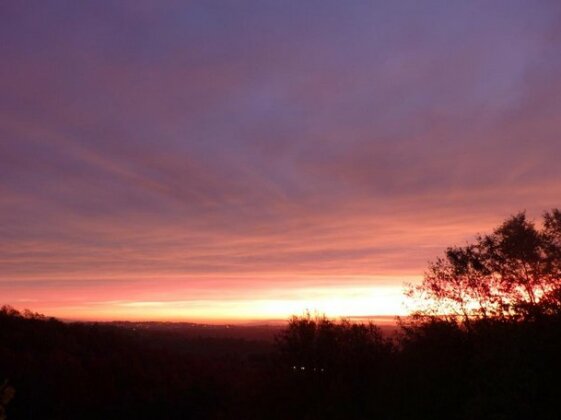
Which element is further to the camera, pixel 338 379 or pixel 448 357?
pixel 338 379

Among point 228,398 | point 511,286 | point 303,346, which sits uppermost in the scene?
point 511,286

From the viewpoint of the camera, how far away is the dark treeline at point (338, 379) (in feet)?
76.5

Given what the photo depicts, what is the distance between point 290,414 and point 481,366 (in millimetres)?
14667

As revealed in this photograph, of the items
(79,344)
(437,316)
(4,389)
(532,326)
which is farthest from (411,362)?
(79,344)

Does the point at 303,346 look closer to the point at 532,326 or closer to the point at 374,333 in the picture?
the point at 374,333

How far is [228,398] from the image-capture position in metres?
66.6

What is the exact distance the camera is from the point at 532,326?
24484 millimetres

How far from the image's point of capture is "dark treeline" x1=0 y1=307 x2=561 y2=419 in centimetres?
2331

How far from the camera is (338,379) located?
3528 centimetres

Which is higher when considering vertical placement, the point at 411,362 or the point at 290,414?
the point at 411,362

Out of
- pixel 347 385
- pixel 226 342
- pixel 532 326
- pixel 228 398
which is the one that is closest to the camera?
pixel 532 326

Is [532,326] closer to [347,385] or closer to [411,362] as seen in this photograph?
[411,362]

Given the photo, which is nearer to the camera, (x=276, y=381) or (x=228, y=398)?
(x=276, y=381)

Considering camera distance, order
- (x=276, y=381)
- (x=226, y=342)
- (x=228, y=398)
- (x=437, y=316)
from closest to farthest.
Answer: (x=437, y=316)
(x=276, y=381)
(x=228, y=398)
(x=226, y=342)
